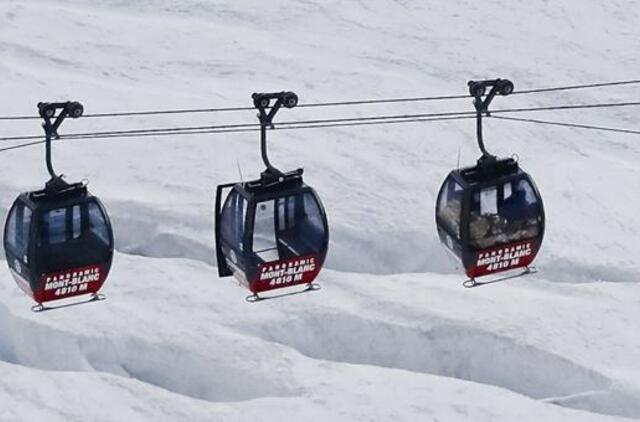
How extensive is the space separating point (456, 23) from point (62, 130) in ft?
39.4

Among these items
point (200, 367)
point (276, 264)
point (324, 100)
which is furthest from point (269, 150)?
point (276, 264)

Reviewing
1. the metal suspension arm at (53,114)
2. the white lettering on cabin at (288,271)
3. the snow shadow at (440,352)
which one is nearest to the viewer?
the metal suspension arm at (53,114)

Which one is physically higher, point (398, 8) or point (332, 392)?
point (398, 8)

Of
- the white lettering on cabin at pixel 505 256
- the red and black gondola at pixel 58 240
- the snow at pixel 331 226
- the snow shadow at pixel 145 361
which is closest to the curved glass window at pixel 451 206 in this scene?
the white lettering on cabin at pixel 505 256

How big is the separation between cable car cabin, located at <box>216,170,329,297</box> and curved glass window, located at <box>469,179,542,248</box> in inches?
84.4

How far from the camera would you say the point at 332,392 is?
1300 inches

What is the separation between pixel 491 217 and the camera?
25094 mm

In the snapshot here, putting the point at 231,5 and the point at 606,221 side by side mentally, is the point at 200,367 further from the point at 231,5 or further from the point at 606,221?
the point at 231,5

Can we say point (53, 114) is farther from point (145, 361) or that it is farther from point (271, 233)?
point (145, 361)

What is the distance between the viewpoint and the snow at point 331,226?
1314 inches

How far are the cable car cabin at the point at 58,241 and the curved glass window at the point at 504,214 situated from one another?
199 inches

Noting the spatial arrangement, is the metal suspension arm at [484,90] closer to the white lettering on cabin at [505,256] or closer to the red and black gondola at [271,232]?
the white lettering on cabin at [505,256]

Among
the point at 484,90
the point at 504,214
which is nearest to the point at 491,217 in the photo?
the point at 504,214

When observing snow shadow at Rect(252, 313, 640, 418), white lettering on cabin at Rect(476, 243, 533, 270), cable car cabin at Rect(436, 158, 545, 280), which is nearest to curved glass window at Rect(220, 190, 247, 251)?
cable car cabin at Rect(436, 158, 545, 280)
